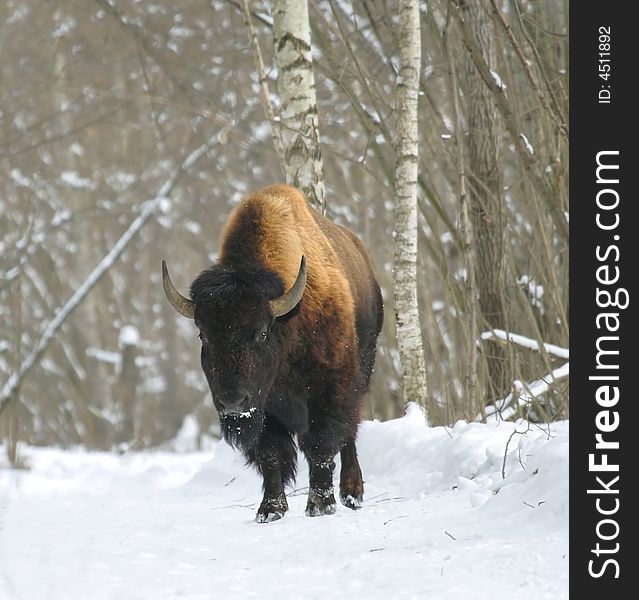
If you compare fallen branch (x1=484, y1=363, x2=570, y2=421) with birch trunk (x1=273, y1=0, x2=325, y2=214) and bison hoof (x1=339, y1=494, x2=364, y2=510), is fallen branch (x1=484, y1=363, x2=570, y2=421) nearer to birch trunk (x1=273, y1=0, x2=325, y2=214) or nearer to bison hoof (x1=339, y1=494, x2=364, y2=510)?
bison hoof (x1=339, y1=494, x2=364, y2=510)

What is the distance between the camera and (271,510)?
5.68 metres

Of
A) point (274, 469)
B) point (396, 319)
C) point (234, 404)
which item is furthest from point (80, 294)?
point (234, 404)

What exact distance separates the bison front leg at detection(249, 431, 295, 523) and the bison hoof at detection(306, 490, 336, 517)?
14cm

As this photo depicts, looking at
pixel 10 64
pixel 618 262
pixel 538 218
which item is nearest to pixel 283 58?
pixel 538 218

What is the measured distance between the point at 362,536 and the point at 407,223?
11.8 ft

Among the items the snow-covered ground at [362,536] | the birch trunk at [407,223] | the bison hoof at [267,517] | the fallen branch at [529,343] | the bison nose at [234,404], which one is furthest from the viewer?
the birch trunk at [407,223]

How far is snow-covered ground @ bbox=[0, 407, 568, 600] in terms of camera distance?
3619mm

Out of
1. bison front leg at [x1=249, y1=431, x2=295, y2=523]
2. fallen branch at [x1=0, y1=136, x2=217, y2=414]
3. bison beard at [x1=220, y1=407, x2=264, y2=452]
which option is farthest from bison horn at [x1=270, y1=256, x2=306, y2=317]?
fallen branch at [x1=0, y1=136, x2=217, y2=414]

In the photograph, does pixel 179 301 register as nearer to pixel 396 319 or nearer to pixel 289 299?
pixel 289 299

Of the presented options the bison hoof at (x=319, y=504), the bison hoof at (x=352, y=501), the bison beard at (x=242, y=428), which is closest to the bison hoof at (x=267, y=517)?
the bison hoof at (x=319, y=504)

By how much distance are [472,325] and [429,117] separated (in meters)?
2.42

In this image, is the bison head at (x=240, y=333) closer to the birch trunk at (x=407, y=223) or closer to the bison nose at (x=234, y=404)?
the bison nose at (x=234, y=404)

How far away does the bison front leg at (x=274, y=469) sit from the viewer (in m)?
5.69

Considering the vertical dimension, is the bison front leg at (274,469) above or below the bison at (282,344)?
below
